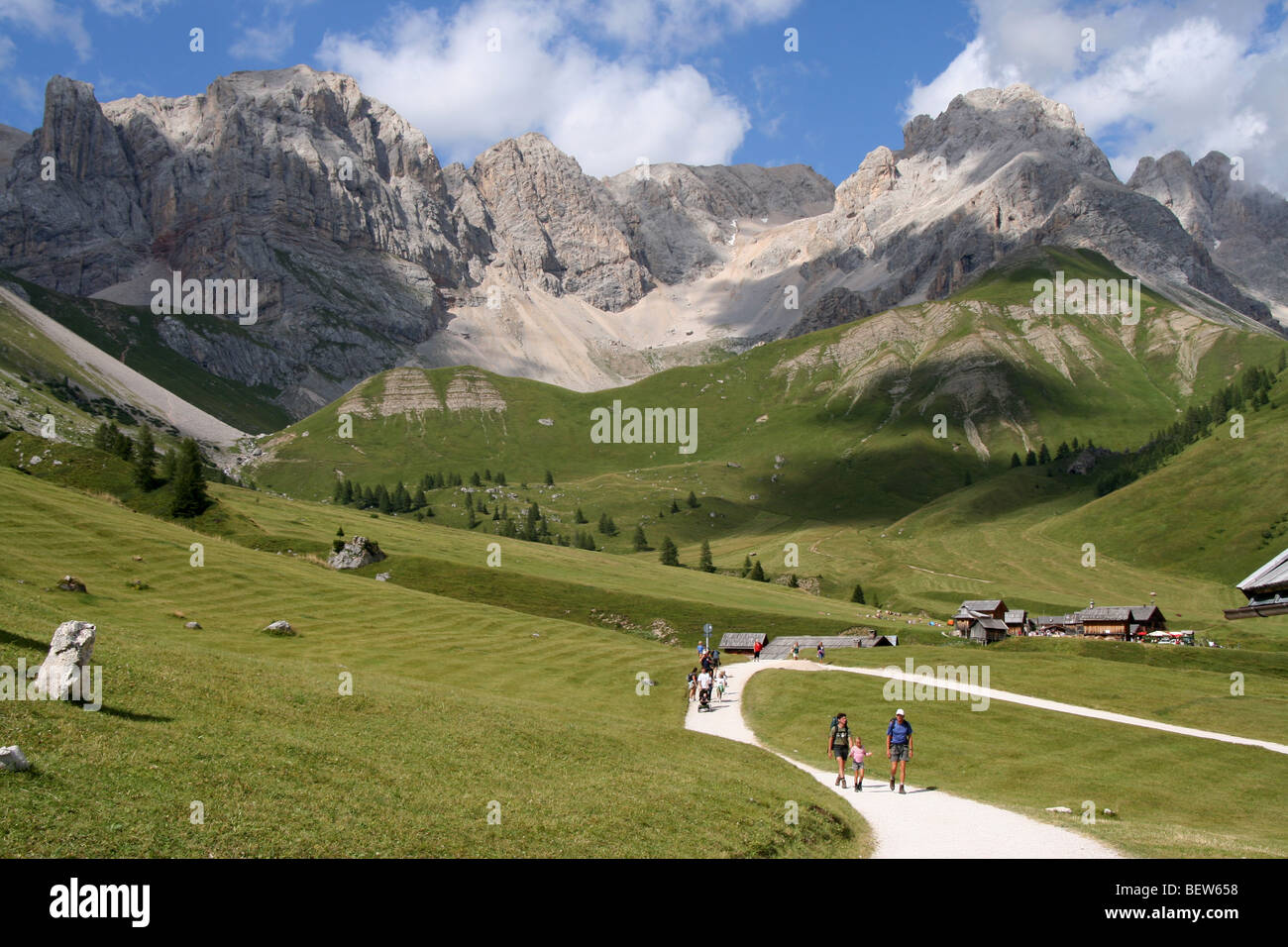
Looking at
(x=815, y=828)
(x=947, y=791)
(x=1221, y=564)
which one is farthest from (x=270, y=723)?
(x=1221, y=564)

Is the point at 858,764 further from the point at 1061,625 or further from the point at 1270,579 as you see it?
the point at 1061,625

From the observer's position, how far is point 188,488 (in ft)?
374

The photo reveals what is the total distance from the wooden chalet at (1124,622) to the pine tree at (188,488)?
130272mm

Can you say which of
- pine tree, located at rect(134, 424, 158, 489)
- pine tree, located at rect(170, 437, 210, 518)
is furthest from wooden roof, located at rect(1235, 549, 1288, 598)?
pine tree, located at rect(134, 424, 158, 489)

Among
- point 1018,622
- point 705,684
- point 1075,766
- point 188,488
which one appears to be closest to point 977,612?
point 1018,622

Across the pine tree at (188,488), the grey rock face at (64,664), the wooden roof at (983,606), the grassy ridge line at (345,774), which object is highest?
the pine tree at (188,488)

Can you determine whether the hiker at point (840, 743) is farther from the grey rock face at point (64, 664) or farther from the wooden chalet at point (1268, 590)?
the grey rock face at point (64, 664)

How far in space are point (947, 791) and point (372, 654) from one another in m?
39.8

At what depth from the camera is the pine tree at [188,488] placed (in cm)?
11306

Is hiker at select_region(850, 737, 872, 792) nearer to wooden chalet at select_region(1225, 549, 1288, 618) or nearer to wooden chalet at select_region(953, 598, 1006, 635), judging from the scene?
wooden chalet at select_region(1225, 549, 1288, 618)

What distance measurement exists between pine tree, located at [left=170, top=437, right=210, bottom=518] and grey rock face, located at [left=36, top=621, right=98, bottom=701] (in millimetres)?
97985

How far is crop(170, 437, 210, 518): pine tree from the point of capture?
11306 centimetres

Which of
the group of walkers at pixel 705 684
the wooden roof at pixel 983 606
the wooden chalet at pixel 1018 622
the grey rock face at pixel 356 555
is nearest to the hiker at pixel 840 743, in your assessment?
the group of walkers at pixel 705 684

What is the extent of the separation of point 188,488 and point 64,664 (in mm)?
100451
